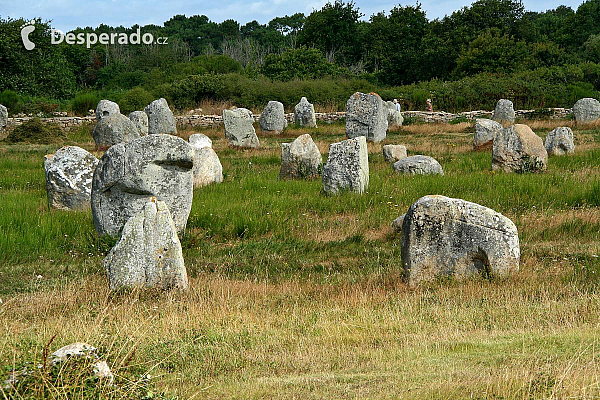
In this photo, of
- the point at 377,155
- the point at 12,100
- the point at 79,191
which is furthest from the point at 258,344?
the point at 12,100

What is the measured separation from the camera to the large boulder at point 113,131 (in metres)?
26.8

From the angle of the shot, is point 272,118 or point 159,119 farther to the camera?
point 272,118

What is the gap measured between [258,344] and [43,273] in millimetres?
4982

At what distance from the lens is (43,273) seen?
10500 millimetres

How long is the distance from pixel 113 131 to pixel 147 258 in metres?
18.8

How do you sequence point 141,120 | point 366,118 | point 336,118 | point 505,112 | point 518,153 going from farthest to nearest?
point 336,118 → point 505,112 → point 141,120 → point 366,118 → point 518,153

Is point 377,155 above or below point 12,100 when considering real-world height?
below

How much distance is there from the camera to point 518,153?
18922 millimetres

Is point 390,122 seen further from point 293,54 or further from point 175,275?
point 175,275

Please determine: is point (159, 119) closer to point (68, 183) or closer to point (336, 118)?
point (336, 118)

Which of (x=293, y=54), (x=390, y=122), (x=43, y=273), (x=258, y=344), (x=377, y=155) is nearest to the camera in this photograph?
(x=258, y=344)

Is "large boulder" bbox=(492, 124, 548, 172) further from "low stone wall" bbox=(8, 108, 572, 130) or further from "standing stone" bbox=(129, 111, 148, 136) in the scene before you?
"standing stone" bbox=(129, 111, 148, 136)

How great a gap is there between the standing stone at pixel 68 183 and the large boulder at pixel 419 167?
8.11 m

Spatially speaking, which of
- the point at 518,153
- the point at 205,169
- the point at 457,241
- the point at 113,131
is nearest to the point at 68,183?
the point at 205,169
